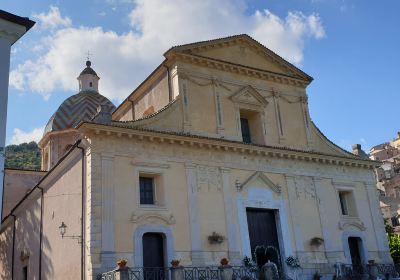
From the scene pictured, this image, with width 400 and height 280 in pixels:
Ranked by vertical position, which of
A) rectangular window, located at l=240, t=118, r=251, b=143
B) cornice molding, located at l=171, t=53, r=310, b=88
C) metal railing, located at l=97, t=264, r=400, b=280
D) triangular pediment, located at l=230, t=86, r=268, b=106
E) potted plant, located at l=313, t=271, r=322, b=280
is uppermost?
cornice molding, located at l=171, t=53, r=310, b=88

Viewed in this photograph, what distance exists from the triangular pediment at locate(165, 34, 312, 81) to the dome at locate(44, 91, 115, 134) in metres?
12.3

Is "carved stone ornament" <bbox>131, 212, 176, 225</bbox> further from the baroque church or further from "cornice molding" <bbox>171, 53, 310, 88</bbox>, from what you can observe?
"cornice molding" <bbox>171, 53, 310, 88</bbox>

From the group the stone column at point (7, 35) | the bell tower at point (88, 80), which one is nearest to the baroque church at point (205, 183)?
the stone column at point (7, 35)

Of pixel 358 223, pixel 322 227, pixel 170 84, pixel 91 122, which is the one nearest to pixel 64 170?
pixel 91 122

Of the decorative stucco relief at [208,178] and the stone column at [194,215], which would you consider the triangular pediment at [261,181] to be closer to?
the decorative stucco relief at [208,178]

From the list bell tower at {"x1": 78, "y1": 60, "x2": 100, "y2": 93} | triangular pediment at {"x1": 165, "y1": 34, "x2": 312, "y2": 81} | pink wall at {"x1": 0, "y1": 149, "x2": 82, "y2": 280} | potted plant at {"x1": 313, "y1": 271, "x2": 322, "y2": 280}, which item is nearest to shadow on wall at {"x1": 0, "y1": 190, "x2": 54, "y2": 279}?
pink wall at {"x1": 0, "y1": 149, "x2": 82, "y2": 280}

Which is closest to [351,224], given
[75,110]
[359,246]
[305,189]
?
[359,246]

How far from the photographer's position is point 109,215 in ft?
57.3

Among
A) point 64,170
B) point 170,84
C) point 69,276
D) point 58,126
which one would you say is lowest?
point 69,276

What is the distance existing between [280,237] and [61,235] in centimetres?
949

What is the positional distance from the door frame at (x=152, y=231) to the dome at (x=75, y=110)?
16.4 m

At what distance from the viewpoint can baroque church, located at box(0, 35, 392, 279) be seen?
18.1 metres

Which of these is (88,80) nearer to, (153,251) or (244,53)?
(244,53)

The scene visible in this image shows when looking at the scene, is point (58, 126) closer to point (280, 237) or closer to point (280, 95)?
point (280, 95)
